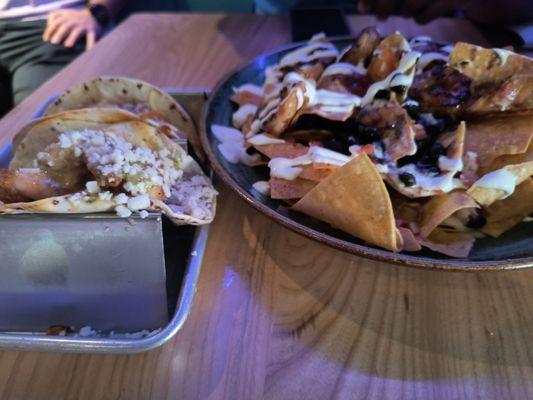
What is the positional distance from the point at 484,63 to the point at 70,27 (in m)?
1.87

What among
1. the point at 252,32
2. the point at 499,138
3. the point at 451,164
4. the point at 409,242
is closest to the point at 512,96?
the point at 499,138

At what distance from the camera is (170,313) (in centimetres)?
78

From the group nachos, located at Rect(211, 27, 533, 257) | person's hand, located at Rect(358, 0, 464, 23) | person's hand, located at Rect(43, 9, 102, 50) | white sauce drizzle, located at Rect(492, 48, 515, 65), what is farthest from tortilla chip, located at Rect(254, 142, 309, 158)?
person's hand, located at Rect(43, 9, 102, 50)

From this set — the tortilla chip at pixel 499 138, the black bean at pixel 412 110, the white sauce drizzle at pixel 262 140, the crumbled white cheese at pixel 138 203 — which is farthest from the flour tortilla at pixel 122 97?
the tortilla chip at pixel 499 138

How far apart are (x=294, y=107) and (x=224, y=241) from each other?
0.32 metres

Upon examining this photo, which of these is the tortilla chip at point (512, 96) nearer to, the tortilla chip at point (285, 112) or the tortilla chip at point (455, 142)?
the tortilla chip at point (455, 142)

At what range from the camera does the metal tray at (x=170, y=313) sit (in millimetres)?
685

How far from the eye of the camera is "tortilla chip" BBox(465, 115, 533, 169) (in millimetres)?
922

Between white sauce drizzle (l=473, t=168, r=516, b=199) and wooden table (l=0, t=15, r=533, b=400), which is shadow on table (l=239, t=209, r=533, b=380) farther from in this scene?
white sauce drizzle (l=473, t=168, r=516, b=199)

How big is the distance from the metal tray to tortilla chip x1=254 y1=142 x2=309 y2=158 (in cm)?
23

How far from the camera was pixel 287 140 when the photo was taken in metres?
1.03

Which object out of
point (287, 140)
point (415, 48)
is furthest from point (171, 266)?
point (415, 48)

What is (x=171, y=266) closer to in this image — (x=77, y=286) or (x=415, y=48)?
(x=77, y=286)

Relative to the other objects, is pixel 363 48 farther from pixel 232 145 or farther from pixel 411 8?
pixel 411 8
